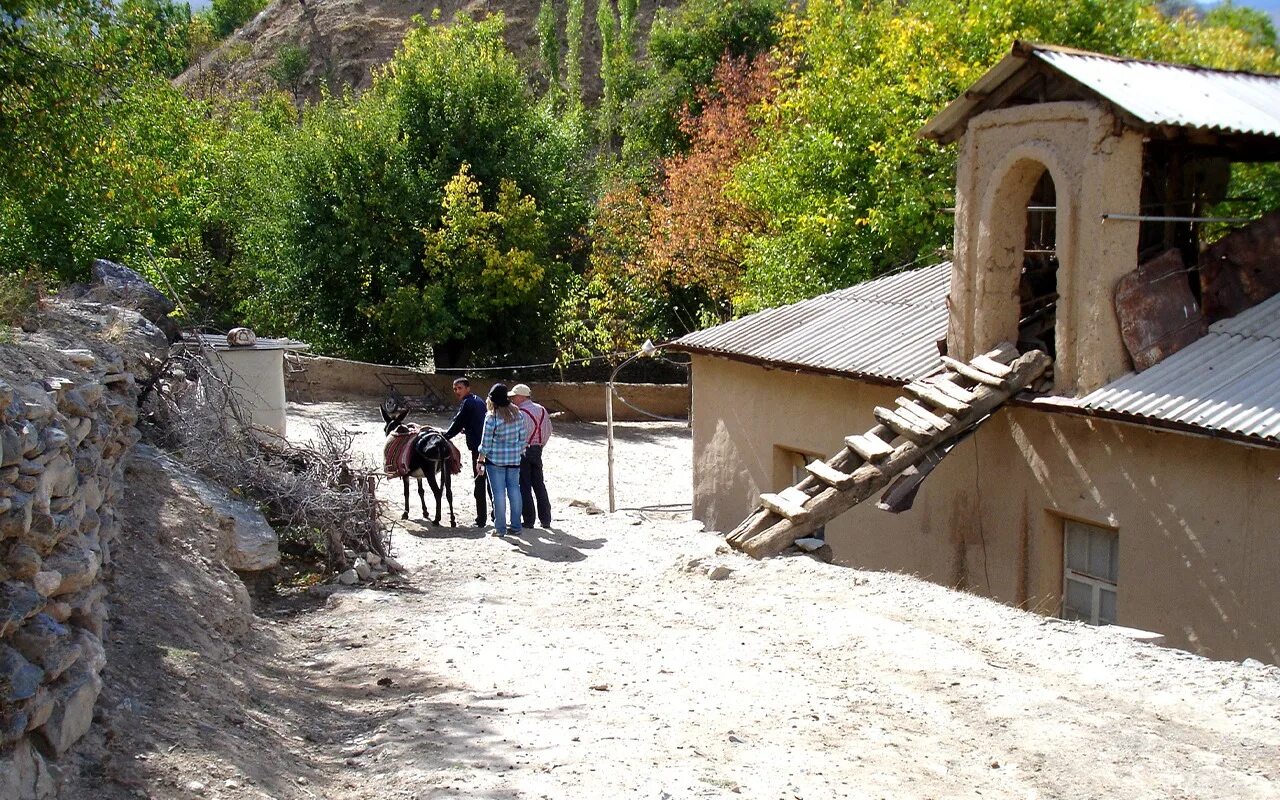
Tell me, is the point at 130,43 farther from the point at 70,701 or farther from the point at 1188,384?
the point at 1188,384

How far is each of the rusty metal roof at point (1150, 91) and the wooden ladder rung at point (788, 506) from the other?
14.4 feet

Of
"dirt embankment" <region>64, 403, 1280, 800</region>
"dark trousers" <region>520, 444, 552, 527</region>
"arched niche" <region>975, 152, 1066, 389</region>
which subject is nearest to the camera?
"dirt embankment" <region>64, 403, 1280, 800</region>

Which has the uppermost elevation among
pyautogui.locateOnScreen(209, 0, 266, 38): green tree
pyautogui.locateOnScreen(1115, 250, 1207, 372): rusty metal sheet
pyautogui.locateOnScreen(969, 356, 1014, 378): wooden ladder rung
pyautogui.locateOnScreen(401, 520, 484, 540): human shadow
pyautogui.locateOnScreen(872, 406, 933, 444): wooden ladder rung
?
pyautogui.locateOnScreen(209, 0, 266, 38): green tree

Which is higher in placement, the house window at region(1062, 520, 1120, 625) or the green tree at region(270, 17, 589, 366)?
the green tree at region(270, 17, 589, 366)

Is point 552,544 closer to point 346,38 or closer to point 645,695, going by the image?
point 645,695

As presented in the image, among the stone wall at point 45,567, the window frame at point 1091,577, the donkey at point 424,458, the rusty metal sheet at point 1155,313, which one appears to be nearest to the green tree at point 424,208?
the donkey at point 424,458

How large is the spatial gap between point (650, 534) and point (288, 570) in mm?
4924

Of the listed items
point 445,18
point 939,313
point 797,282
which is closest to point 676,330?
point 797,282

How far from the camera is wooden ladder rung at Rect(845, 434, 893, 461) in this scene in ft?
36.0

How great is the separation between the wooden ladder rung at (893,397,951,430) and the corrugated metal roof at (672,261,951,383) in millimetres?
792

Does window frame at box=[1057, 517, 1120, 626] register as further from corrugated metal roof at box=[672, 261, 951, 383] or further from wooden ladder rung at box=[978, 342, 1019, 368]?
corrugated metal roof at box=[672, 261, 951, 383]

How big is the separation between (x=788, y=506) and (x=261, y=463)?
4.76 meters

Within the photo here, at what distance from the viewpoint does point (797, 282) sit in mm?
23000

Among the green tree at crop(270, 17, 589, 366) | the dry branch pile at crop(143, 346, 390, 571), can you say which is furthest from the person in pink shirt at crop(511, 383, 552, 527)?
the green tree at crop(270, 17, 589, 366)
